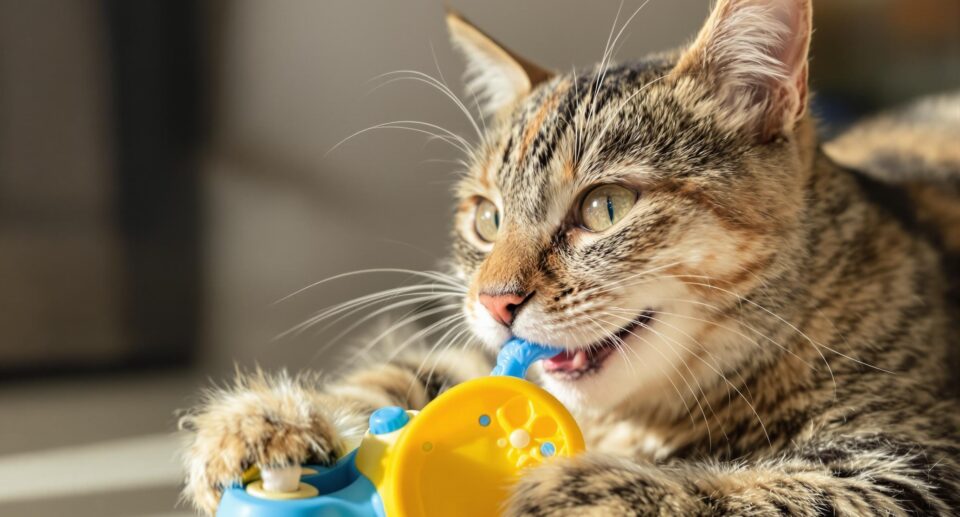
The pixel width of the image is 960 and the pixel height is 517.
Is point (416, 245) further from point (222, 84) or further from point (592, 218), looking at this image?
point (592, 218)

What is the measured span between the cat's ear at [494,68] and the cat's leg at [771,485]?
61 centimetres

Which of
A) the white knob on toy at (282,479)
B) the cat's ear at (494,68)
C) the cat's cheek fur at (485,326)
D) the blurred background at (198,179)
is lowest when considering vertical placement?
the white knob on toy at (282,479)

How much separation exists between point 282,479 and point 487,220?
477 mm

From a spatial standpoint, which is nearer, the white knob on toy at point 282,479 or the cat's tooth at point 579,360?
the white knob on toy at point 282,479

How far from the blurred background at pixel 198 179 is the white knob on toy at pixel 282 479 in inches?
28.4

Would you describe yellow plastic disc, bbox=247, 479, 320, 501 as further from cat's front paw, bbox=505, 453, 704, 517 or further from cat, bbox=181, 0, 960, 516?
cat's front paw, bbox=505, 453, 704, 517

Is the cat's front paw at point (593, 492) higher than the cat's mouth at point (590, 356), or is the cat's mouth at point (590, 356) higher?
the cat's mouth at point (590, 356)

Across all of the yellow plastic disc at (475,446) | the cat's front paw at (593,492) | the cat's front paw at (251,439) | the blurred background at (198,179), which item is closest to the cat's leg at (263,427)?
the cat's front paw at (251,439)

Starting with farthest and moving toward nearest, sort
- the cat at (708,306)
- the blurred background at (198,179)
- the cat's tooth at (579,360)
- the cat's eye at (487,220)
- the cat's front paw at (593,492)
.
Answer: the blurred background at (198,179), the cat's eye at (487,220), the cat's tooth at (579,360), the cat at (708,306), the cat's front paw at (593,492)

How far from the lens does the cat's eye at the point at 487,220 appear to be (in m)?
1.11

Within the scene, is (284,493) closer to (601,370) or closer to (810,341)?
(601,370)

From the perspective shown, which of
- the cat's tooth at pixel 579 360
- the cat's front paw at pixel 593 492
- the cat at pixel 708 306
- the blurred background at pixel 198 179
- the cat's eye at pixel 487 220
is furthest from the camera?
the blurred background at pixel 198 179

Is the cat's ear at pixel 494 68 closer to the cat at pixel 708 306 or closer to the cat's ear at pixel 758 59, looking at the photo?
the cat at pixel 708 306

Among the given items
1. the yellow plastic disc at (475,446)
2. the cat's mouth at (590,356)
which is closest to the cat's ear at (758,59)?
the cat's mouth at (590,356)
